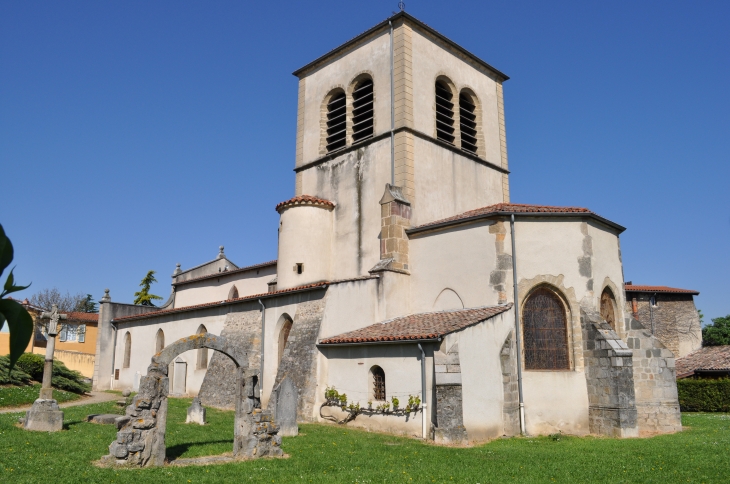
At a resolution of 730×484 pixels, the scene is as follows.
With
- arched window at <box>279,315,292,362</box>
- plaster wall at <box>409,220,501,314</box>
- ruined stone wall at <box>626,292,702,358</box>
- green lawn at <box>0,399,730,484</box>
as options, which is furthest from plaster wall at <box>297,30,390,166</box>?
ruined stone wall at <box>626,292,702,358</box>

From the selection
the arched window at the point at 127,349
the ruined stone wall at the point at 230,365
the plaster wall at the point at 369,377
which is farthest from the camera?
the arched window at the point at 127,349

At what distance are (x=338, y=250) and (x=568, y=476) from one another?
13.8m

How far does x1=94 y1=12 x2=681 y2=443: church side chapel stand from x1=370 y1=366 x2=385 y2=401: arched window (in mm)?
60

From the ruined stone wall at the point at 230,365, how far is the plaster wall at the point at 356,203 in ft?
13.2

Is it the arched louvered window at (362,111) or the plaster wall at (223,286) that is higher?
the arched louvered window at (362,111)

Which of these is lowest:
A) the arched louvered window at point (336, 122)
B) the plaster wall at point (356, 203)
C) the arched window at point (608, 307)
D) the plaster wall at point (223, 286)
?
the arched window at point (608, 307)

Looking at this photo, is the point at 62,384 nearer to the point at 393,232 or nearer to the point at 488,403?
the point at 393,232

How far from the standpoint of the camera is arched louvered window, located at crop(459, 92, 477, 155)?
25047 mm

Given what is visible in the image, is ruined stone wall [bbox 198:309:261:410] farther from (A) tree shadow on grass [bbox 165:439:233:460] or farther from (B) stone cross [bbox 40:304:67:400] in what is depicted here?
(A) tree shadow on grass [bbox 165:439:233:460]

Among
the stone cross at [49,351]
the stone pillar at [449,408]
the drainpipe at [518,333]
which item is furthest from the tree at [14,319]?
the drainpipe at [518,333]

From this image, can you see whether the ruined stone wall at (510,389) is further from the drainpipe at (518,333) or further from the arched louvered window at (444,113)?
the arched louvered window at (444,113)

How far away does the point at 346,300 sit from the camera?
65.7 ft

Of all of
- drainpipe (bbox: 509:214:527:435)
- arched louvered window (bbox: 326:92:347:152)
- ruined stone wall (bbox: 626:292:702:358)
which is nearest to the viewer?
drainpipe (bbox: 509:214:527:435)

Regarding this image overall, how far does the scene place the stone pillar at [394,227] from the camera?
20.3 m
